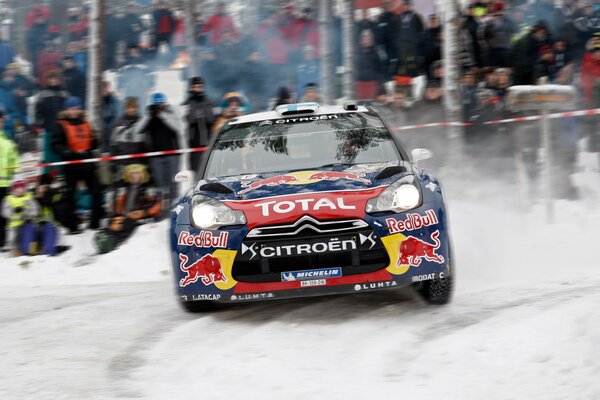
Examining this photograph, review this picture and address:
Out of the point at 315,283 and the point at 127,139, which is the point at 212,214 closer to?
the point at 315,283

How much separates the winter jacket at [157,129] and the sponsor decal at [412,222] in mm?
7010

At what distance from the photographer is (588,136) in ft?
44.9

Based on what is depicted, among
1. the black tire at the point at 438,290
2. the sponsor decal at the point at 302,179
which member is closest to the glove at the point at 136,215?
the sponsor decal at the point at 302,179

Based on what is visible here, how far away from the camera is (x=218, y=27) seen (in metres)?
17.5

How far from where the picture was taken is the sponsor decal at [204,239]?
679 centimetres

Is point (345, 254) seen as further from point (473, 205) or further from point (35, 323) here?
point (473, 205)

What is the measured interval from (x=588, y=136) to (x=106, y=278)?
6.79 metres

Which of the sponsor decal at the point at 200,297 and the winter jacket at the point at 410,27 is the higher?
the winter jacket at the point at 410,27

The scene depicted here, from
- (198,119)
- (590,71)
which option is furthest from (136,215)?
(590,71)

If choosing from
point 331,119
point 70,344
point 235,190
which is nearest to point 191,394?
point 70,344

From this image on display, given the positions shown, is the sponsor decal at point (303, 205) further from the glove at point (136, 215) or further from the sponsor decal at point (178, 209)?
the glove at point (136, 215)

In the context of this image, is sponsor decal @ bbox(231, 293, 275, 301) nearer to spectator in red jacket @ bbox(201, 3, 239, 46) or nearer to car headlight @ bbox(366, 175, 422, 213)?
car headlight @ bbox(366, 175, 422, 213)

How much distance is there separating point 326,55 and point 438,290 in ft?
30.8

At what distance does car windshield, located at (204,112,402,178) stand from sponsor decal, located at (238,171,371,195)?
38 centimetres
